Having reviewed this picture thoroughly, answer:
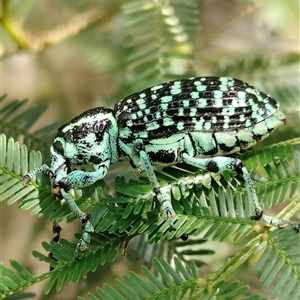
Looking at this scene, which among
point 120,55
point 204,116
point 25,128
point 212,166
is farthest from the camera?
point 120,55

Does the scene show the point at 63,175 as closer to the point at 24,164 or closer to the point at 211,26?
the point at 24,164

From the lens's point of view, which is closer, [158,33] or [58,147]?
[58,147]

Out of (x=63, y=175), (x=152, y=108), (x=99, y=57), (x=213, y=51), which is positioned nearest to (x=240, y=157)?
(x=152, y=108)

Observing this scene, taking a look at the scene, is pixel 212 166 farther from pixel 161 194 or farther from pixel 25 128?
pixel 25 128

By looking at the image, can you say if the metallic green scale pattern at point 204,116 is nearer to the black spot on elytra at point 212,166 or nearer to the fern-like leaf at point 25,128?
the black spot on elytra at point 212,166

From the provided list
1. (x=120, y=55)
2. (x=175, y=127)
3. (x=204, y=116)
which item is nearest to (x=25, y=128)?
(x=175, y=127)

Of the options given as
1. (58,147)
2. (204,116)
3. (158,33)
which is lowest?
(204,116)

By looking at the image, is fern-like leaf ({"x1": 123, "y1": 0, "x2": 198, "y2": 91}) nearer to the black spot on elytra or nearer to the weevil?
the weevil
